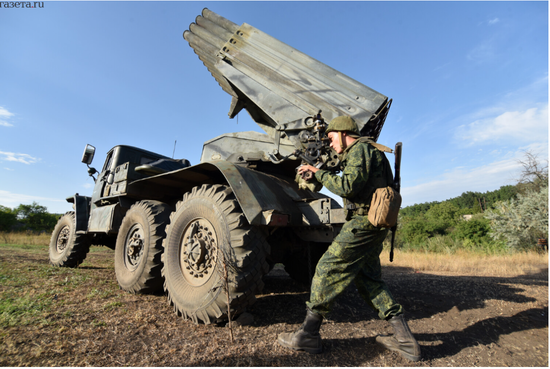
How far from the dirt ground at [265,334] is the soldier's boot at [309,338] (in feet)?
0.19

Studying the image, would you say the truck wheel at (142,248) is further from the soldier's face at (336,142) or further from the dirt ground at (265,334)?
the soldier's face at (336,142)

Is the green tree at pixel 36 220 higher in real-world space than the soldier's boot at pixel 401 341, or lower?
higher

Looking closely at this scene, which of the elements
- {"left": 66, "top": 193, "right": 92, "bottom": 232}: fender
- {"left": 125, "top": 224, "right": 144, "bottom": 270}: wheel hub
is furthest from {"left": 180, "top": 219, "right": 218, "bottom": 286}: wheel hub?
{"left": 66, "top": 193, "right": 92, "bottom": 232}: fender

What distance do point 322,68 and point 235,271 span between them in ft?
9.07

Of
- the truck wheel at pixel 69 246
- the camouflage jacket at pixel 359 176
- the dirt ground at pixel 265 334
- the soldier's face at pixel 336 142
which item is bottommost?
the dirt ground at pixel 265 334

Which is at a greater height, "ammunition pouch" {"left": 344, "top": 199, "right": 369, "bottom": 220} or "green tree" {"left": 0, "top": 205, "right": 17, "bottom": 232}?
"green tree" {"left": 0, "top": 205, "right": 17, "bottom": 232}

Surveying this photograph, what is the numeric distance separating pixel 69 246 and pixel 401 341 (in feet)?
24.1

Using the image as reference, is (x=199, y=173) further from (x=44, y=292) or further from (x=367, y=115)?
(x=44, y=292)

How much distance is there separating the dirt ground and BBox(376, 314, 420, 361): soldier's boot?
0.05m

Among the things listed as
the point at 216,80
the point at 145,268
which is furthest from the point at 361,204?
the point at 216,80

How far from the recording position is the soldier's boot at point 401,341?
226 centimetres

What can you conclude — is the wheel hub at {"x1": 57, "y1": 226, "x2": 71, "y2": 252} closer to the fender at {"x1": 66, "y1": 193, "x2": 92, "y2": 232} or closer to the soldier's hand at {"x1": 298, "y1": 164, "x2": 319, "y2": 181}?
the fender at {"x1": 66, "y1": 193, "x2": 92, "y2": 232}

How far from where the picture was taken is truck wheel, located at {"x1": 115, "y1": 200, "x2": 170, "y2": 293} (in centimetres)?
390

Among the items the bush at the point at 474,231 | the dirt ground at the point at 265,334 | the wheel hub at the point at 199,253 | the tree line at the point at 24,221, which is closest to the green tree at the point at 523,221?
the bush at the point at 474,231
